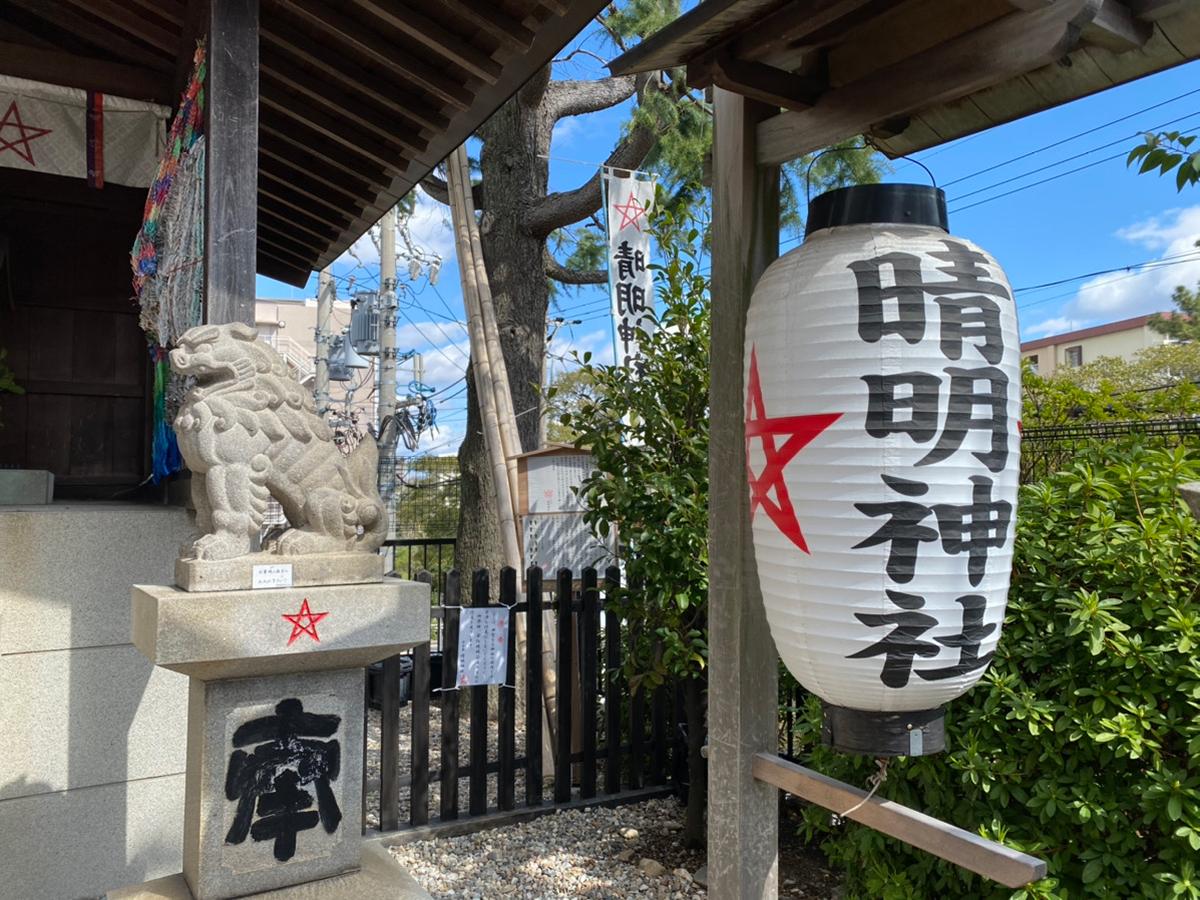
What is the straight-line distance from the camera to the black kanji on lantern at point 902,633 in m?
2.04

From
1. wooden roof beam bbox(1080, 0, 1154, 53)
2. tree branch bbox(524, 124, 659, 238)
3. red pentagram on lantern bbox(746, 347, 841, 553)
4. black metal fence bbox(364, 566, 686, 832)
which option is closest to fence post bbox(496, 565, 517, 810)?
black metal fence bbox(364, 566, 686, 832)

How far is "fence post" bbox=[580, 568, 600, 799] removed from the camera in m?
5.06

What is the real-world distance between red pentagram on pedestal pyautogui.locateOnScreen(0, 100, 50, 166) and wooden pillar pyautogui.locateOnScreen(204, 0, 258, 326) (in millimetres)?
1960

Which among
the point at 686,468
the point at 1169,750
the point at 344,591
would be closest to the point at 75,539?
the point at 344,591

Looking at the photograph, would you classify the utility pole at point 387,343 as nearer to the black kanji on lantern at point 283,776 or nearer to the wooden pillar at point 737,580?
the black kanji on lantern at point 283,776

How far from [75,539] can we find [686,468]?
2.97 m

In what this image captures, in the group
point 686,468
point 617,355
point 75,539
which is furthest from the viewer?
point 617,355

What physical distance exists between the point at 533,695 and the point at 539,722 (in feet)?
0.54

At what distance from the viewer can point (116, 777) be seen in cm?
Result: 384

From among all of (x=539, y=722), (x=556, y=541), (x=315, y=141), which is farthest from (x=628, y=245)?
(x=539, y=722)

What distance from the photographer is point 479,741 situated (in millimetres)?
4727

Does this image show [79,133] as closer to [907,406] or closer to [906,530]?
[907,406]

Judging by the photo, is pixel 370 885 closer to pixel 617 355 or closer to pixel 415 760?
pixel 415 760

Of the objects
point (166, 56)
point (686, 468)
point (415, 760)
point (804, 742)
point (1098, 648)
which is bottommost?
point (415, 760)
